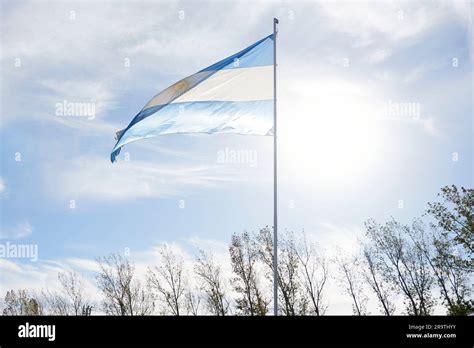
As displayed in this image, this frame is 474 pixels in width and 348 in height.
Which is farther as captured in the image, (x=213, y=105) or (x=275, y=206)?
(x=213, y=105)

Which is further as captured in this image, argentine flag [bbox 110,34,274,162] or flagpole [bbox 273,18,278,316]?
argentine flag [bbox 110,34,274,162]

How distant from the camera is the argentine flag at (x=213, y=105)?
13.0 meters

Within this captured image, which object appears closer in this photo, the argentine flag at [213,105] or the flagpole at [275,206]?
the flagpole at [275,206]

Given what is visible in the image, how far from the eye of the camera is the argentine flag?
12953 mm

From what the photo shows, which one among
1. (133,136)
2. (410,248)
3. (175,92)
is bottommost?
(410,248)

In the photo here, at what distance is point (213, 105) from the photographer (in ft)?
43.0

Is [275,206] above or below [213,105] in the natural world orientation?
below
